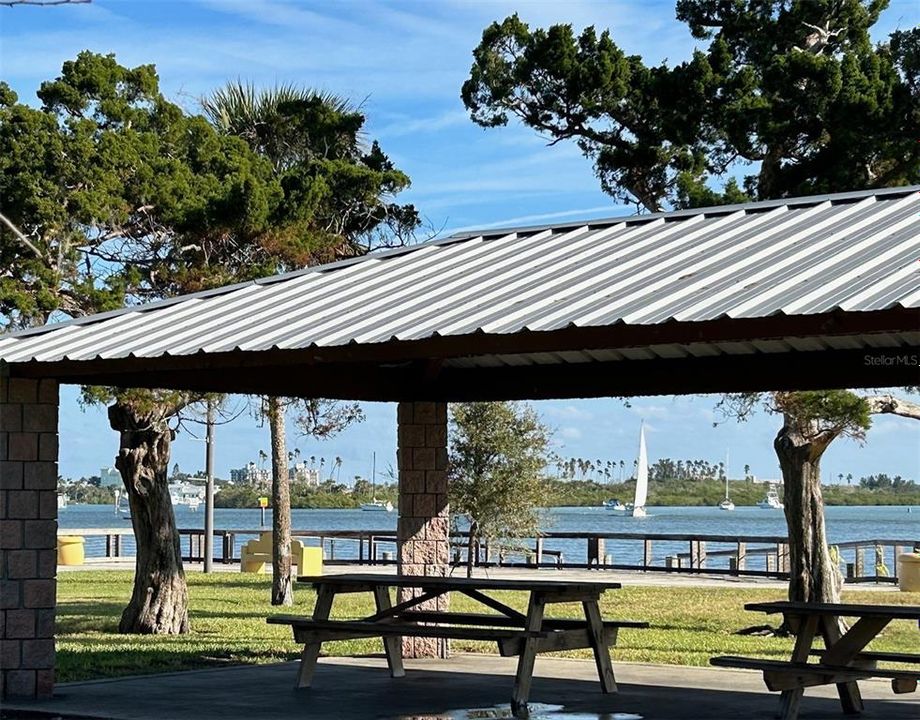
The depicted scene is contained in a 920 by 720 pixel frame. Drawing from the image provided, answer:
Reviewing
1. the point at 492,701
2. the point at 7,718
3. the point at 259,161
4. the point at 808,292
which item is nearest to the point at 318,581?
the point at 492,701

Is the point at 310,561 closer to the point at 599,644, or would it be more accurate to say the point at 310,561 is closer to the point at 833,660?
the point at 599,644

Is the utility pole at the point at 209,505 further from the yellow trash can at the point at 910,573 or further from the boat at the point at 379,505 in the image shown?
the boat at the point at 379,505

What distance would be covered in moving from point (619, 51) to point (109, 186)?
22.5 ft

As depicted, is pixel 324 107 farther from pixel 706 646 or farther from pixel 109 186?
pixel 706 646

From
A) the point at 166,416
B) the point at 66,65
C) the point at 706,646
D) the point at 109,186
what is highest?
the point at 66,65

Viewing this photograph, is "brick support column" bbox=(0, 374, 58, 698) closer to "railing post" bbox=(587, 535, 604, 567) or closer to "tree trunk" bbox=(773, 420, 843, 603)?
"tree trunk" bbox=(773, 420, 843, 603)

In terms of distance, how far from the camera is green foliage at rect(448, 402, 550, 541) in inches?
983

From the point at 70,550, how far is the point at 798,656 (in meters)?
26.8

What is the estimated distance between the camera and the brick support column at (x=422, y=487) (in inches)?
527

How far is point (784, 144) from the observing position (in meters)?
18.7

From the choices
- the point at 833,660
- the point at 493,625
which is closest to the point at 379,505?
the point at 493,625

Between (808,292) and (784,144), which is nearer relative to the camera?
(808,292)

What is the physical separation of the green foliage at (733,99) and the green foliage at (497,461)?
605cm

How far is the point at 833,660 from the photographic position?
9422 millimetres
